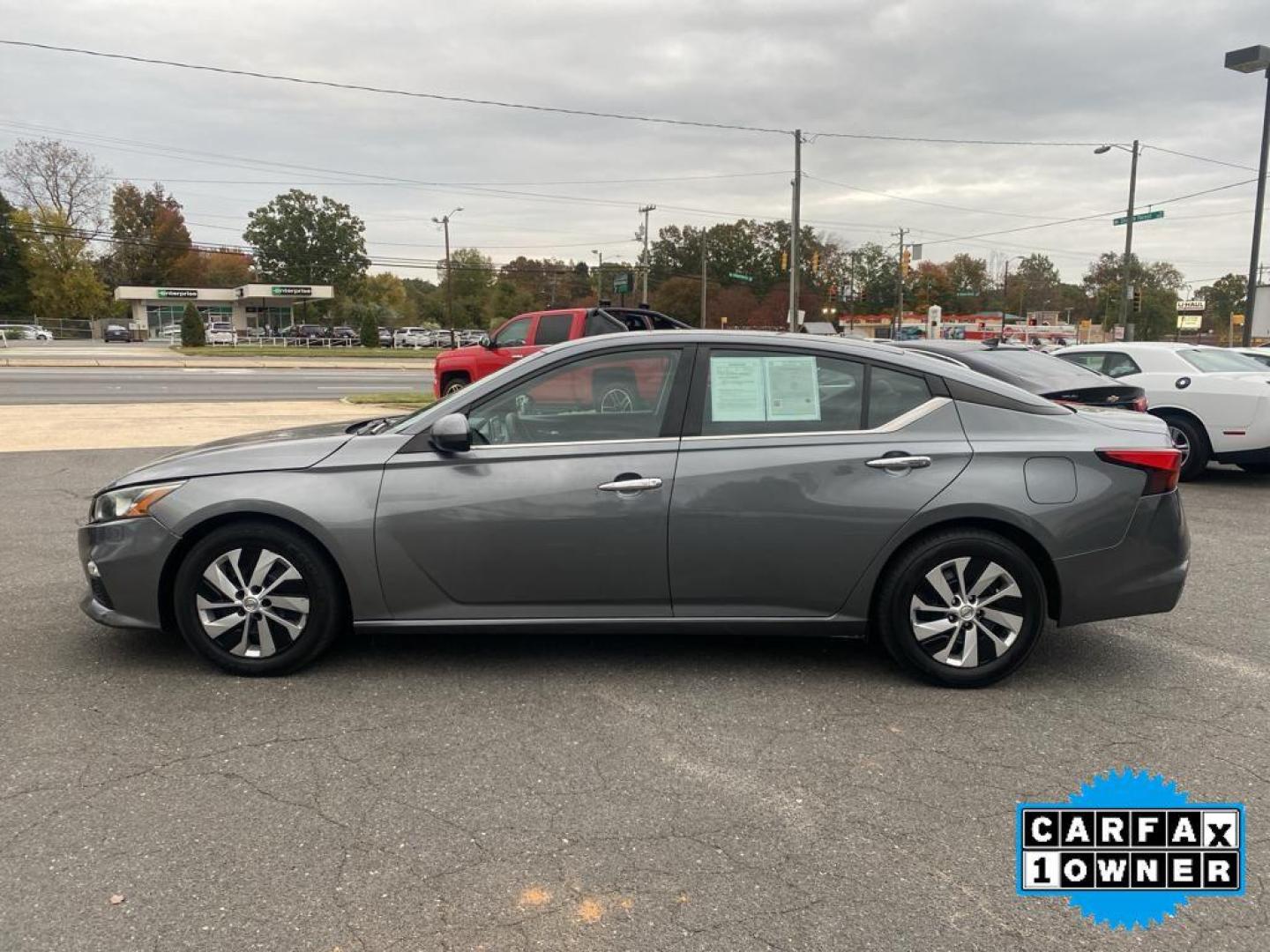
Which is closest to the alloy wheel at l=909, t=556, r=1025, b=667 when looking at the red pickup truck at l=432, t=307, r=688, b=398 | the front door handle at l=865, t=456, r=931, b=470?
the front door handle at l=865, t=456, r=931, b=470

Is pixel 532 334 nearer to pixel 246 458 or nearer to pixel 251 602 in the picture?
pixel 246 458

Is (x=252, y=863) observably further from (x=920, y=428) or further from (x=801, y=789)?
(x=920, y=428)

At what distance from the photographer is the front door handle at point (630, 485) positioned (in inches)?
152

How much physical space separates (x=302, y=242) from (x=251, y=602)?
113609 millimetres

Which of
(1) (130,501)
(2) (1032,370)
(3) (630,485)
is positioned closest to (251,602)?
(1) (130,501)

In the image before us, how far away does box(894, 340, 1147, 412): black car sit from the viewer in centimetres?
796

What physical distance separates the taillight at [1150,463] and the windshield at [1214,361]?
6.79 meters

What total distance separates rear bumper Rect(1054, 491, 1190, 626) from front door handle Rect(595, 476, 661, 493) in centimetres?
181

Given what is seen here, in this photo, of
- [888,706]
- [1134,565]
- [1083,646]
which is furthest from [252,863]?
[1083,646]

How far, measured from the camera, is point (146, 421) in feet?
46.0

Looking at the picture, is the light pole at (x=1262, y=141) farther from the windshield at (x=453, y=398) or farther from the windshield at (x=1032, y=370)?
the windshield at (x=453, y=398)

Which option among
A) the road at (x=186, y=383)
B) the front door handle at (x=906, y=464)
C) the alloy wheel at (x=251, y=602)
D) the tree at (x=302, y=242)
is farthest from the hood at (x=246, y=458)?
the tree at (x=302, y=242)

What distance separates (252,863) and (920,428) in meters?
3.09

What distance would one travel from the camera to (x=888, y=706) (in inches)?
151
